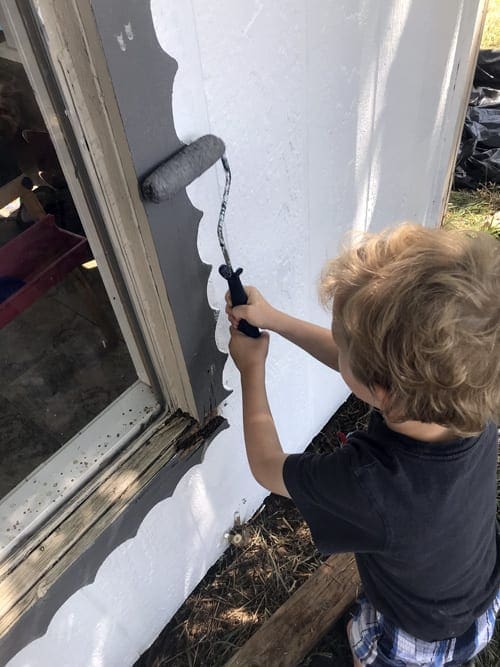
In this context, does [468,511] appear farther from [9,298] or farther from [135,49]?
[9,298]

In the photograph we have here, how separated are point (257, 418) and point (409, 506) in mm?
328

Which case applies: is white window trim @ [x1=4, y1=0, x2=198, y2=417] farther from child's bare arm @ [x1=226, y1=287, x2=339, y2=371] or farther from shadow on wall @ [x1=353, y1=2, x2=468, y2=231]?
shadow on wall @ [x1=353, y1=2, x2=468, y2=231]

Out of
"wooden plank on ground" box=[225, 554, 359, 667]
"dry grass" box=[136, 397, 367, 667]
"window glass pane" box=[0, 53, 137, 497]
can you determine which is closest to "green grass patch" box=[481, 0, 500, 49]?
"window glass pane" box=[0, 53, 137, 497]

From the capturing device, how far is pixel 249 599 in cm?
181

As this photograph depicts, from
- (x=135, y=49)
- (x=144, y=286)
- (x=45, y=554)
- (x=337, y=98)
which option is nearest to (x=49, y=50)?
(x=135, y=49)

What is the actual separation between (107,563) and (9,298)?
0.79 metres

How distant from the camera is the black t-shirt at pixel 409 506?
0.98 meters

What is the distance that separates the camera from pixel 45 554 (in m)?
1.14

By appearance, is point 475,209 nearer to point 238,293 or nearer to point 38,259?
point 38,259

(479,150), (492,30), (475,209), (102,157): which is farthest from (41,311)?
(492,30)

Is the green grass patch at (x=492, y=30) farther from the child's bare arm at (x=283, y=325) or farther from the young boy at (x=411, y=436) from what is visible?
the young boy at (x=411, y=436)

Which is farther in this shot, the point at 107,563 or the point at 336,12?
the point at 107,563

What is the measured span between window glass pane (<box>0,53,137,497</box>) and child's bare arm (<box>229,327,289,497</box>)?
17.2 inches

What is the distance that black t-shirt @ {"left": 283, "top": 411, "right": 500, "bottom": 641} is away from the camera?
3.23ft
